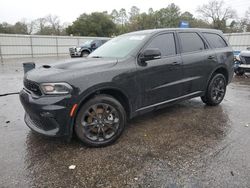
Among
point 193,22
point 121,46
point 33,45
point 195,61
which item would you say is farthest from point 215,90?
point 193,22

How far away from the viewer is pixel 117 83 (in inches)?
127

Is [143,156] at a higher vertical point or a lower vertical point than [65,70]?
lower

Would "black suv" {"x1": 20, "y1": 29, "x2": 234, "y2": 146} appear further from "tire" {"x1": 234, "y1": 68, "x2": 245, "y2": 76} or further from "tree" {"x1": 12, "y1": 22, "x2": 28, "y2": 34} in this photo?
"tree" {"x1": 12, "y1": 22, "x2": 28, "y2": 34}

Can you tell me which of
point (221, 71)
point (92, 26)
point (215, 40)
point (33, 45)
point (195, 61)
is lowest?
point (221, 71)

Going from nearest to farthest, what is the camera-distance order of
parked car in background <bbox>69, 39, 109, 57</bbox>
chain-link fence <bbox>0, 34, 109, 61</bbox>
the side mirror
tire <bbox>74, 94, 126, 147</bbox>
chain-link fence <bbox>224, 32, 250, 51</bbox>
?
tire <bbox>74, 94, 126, 147</bbox> < the side mirror < chain-link fence <bbox>224, 32, 250, 51</bbox> < parked car in background <bbox>69, 39, 109, 57</bbox> < chain-link fence <bbox>0, 34, 109, 61</bbox>

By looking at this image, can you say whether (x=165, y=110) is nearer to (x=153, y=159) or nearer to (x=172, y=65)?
(x=172, y=65)

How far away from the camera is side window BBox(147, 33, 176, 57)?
387 cm

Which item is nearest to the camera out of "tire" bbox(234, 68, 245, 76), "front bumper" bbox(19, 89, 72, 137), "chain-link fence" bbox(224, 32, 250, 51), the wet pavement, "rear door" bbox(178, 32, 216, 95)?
the wet pavement

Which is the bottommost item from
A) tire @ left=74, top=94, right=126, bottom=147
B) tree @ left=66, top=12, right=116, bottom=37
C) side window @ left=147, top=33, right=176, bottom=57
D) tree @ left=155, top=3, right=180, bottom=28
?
tire @ left=74, top=94, right=126, bottom=147

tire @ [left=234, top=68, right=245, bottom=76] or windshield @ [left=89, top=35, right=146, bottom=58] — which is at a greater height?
windshield @ [left=89, top=35, right=146, bottom=58]

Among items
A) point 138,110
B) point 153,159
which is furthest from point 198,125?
point 153,159

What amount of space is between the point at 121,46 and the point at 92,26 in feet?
124

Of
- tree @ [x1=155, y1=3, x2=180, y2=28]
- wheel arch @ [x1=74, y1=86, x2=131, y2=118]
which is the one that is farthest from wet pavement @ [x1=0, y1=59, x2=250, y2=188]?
tree @ [x1=155, y1=3, x2=180, y2=28]

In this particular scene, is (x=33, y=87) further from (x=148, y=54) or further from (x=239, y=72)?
(x=239, y=72)
